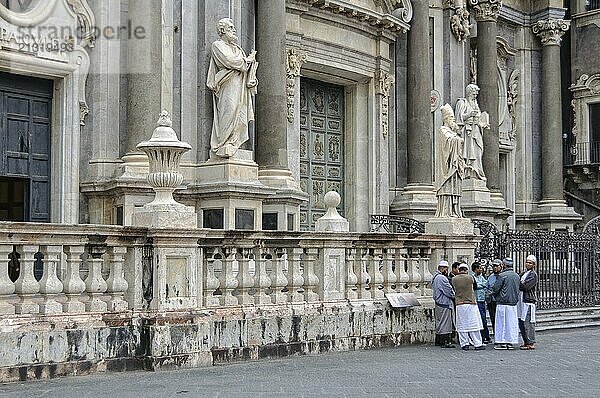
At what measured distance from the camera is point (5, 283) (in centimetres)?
1040

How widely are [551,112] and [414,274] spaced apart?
16.1 m

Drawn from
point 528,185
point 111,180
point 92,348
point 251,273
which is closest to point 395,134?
point 528,185

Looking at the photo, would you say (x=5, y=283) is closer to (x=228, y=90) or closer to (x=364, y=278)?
(x=364, y=278)

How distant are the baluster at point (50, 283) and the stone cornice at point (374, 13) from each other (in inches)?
438

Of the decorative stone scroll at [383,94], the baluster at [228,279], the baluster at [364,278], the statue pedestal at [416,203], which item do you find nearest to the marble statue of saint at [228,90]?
the baluster at [364,278]

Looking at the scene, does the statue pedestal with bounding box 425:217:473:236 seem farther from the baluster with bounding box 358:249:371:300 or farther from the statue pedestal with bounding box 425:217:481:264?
the baluster with bounding box 358:249:371:300

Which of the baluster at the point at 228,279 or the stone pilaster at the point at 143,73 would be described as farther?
the stone pilaster at the point at 143,73

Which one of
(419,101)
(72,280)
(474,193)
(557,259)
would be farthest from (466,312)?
(474,193)

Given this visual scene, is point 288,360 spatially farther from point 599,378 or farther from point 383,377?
point 599,378

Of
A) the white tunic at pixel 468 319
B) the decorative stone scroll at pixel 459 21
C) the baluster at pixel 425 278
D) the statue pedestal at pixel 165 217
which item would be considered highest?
the decorative stone scroll at pixel 459 21

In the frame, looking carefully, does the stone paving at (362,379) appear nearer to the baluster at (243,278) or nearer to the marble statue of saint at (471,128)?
the baluster at (243,278)

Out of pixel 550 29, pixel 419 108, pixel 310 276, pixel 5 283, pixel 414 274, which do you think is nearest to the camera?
pixel 5 283

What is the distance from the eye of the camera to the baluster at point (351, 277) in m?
14.4

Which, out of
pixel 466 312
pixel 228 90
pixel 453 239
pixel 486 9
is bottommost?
pixel 466 312
